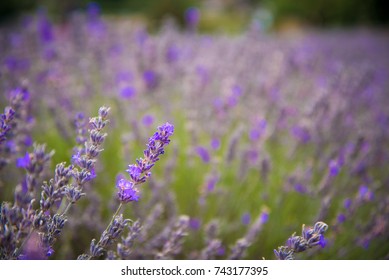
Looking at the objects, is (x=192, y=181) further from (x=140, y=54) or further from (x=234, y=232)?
(x=140, y=54)

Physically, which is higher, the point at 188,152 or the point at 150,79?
the point at 150,79

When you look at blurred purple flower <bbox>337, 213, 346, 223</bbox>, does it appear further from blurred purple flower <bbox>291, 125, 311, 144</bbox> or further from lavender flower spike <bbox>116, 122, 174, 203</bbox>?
lavender flower spike <bbox>116, 122, 174, 203</bbox>

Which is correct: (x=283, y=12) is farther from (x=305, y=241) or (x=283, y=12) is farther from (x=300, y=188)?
(x=305, y=241)

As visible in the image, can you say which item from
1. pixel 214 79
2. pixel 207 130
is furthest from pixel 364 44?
pixel 207 130

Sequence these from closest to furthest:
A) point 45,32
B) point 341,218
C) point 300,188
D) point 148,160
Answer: point 148,160, point 341,218, point 300,188, point 45,32

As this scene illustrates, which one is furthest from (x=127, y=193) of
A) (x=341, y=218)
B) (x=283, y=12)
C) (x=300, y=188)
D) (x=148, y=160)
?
(x=283, y=12)

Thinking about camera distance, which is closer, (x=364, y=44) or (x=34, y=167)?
(x=34, y=167)

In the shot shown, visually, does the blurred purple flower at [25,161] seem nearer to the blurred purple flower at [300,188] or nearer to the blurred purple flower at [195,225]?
the blurred purple flower at [195,225]

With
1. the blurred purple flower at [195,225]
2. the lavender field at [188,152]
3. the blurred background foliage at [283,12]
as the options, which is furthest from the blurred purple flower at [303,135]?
the blurred background foliage at [283,12]

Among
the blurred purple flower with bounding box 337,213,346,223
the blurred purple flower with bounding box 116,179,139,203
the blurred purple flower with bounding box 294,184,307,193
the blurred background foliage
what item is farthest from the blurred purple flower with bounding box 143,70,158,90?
the blurred background foliage
